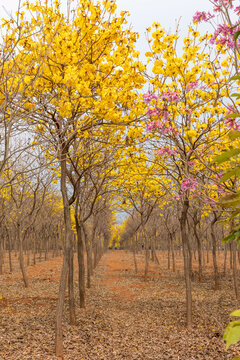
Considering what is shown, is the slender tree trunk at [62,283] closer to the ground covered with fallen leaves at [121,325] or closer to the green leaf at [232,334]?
the ground covered with fallen leaves at [121,325]

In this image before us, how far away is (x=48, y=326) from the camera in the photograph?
7.85 m

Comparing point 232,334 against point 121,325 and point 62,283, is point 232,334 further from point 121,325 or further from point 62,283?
point 121,325

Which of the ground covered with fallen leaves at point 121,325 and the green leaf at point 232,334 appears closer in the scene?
the green leaf at point 232,334

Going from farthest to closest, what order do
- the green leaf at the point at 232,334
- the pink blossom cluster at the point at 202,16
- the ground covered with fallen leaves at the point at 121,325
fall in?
the ground covered with fallen leaves at the point at 121,325 → the pink blossom cluster at the point at 202,16 → the green leaf at the point at 232,334

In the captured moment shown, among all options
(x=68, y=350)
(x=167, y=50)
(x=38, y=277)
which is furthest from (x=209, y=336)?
(x=38, y=277)

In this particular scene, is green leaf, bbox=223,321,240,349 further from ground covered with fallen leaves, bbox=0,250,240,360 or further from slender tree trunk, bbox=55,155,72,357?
slender tree trunk, bbox=55,155,72,357

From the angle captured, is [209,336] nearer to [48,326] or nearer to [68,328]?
[68,328]

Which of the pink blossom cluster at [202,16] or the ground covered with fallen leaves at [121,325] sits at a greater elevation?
the pink blossom cluster at [202,16]

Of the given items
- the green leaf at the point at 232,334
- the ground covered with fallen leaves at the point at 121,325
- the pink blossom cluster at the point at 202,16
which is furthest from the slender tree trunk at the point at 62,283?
the green leaf at the point at 232,334

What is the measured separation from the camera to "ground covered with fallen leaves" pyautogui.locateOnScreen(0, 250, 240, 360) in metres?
6.54

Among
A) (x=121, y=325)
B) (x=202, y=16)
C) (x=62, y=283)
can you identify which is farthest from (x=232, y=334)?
(x=121, y=325)

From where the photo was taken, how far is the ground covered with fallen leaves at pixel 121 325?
6539 mm

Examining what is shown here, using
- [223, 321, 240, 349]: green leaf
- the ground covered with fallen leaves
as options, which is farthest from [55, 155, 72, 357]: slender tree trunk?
[223, 321, 240, 349]: green leaf

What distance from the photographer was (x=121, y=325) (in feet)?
28.1
